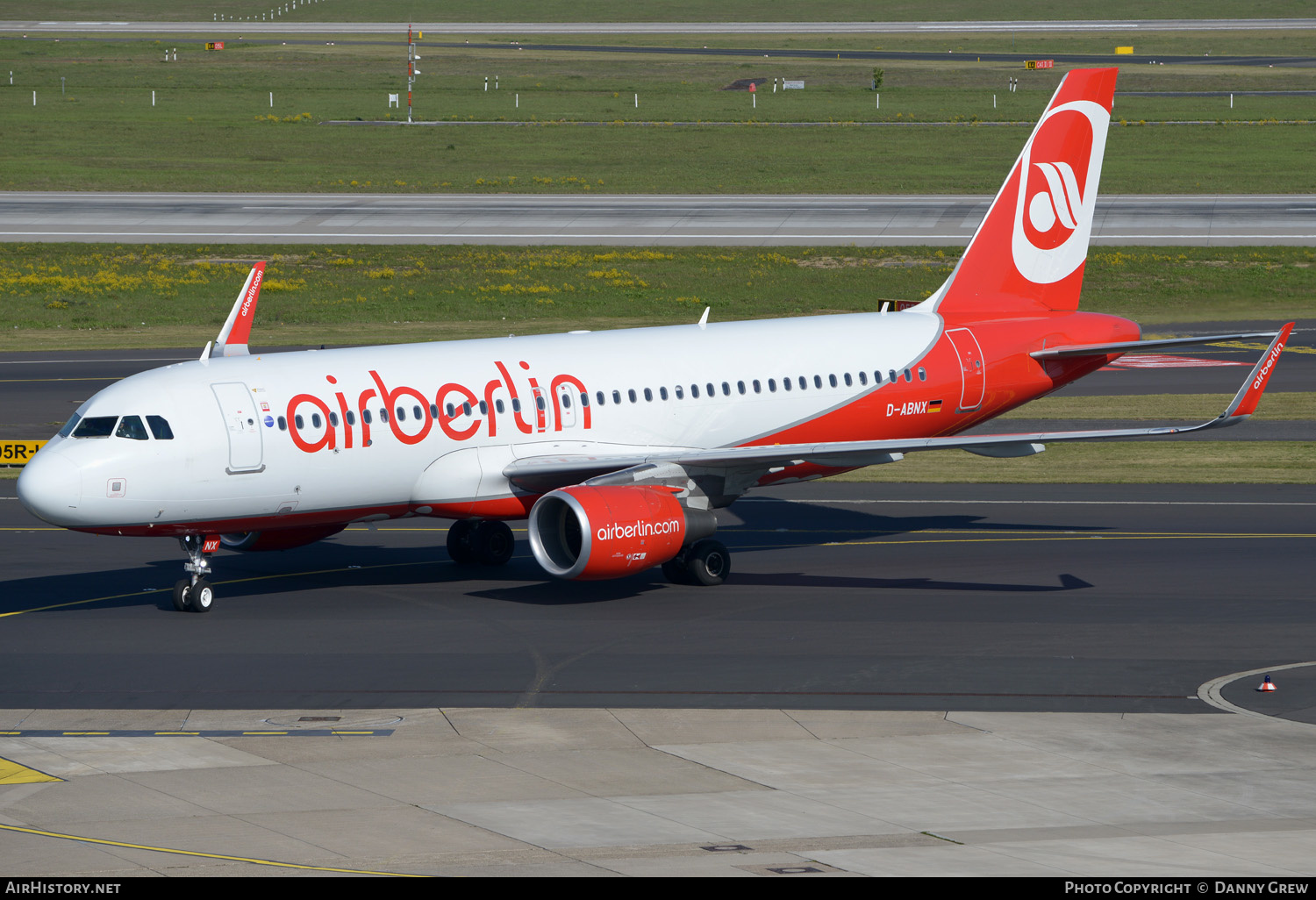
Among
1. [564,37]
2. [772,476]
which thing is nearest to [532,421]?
[772,476]

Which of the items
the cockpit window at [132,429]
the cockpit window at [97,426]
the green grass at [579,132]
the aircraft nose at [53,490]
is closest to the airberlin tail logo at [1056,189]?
the cockpit window at [132,429]

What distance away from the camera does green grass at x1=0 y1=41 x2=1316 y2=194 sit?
104 meters

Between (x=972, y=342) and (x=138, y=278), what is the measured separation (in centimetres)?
4990

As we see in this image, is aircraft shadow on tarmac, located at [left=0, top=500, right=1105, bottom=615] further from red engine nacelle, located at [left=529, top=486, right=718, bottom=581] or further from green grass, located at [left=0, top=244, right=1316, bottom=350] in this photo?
green grass, located at [left=0, top=244, right=1316, bottom=350]

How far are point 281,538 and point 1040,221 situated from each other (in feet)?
60.7

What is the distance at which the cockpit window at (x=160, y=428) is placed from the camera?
28.9m

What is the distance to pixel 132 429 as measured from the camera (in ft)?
94.6

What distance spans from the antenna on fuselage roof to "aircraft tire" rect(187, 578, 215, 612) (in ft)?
16.3

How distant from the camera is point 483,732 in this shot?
22.8 metres

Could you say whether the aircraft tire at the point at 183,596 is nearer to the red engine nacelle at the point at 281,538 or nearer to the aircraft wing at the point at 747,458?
the red engine nacelle at the point at 281,538

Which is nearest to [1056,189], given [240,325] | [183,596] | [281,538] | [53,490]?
[240,325]

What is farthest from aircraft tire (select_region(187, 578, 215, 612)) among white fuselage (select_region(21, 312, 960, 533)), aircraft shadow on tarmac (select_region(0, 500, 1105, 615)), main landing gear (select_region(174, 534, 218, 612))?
white fuselage (select_region(21, 312, 960, 533))

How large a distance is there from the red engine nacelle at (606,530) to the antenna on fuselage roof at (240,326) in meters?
7.43

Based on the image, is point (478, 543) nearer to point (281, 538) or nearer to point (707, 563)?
point (281, 538)
